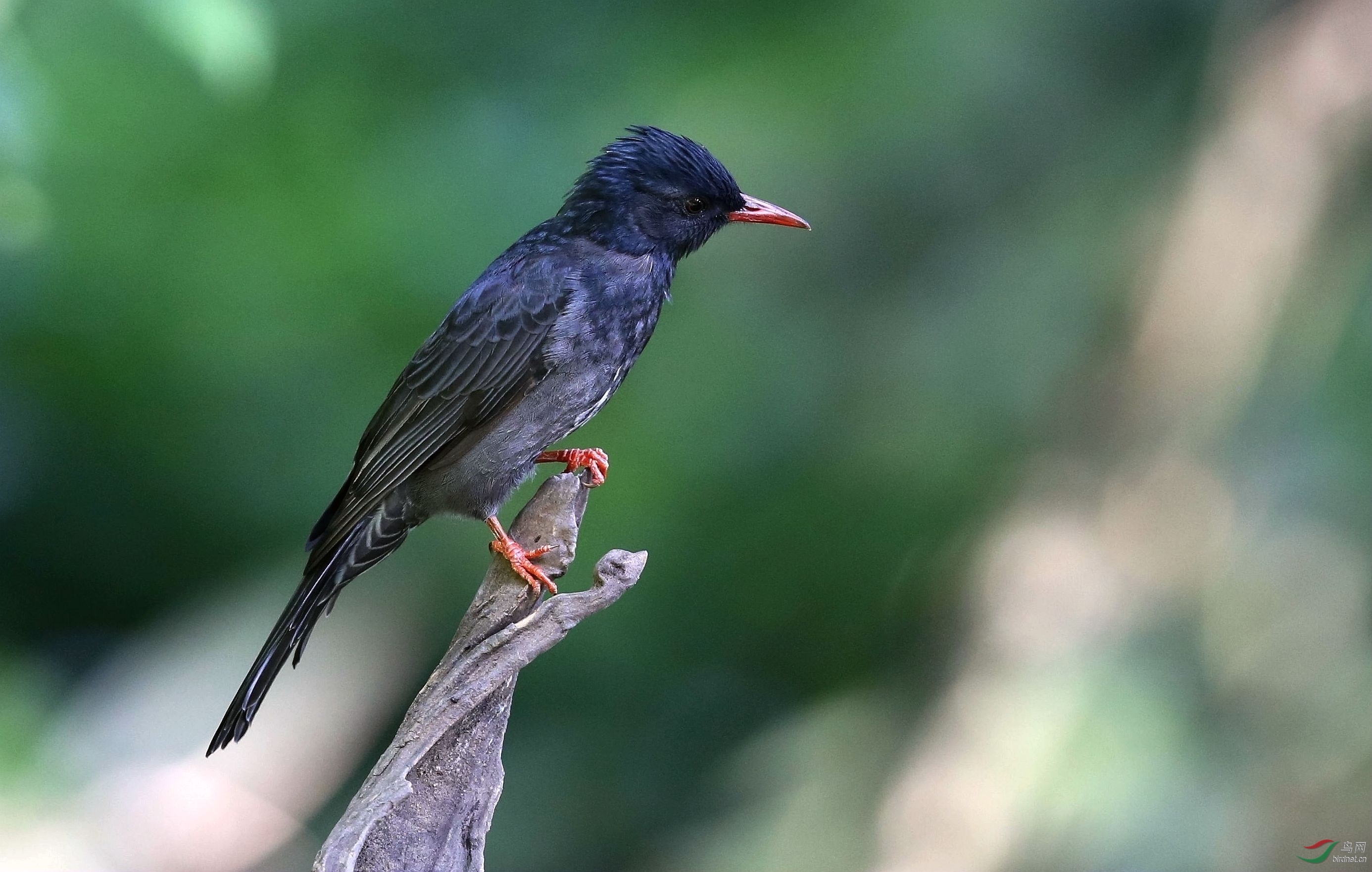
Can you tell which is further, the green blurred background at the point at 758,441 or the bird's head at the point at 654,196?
the green blurred background at the point at 758,441

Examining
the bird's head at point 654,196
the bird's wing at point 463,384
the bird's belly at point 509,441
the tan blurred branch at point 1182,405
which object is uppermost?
the bird's head at point 654,196

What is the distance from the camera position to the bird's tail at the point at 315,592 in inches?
134

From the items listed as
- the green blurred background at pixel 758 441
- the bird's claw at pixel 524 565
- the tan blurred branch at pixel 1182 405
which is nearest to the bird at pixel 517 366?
the bird's claw at pixel 524 565

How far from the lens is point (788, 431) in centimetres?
647

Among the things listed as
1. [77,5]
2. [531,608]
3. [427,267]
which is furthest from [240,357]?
[531,608]

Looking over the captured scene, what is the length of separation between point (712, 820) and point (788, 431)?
2.07 metres

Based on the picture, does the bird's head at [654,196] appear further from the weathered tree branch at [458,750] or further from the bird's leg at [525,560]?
the weathered tree branch at [458,750]

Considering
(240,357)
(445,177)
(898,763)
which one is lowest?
(898,763)

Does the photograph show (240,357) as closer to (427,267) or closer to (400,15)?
Result: (427,267)

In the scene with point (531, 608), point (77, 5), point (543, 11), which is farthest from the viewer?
point (543, 11)

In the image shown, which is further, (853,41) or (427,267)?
(853,41)

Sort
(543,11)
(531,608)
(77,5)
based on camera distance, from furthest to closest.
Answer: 1. (543,11)
2. (77,5)
3. (531,608)

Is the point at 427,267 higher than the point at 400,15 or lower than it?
lower

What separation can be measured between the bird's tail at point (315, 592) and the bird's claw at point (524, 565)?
482 millimetres
